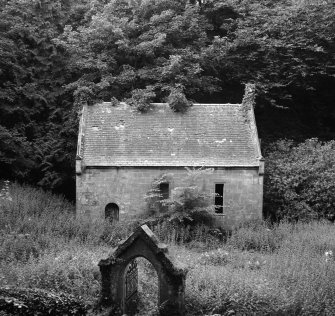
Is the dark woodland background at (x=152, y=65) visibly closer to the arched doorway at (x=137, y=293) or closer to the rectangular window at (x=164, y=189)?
the rectangular window at (x=164, y=189)

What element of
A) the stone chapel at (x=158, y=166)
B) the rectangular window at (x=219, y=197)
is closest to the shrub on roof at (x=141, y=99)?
the stone chapel at (x=158, y=166)

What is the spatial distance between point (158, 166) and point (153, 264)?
1116cm

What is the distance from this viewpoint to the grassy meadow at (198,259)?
1352 cm

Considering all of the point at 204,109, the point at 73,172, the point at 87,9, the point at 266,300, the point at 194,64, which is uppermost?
A: the point at 87,9

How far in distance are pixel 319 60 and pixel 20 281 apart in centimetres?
2448

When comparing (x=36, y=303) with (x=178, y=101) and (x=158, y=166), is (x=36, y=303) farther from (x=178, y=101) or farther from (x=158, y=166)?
(x=178, y=101)

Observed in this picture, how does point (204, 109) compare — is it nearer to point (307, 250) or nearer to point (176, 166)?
point (176, 166)

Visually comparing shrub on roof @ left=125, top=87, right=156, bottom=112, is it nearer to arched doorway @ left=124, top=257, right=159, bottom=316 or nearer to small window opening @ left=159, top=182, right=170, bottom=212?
small window opening @ left=159, top=182, right=170, bottom=212

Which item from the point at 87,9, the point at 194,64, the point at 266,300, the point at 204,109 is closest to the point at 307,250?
the point at 266,300

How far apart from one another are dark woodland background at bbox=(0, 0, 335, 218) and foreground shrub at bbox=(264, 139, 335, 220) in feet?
0.65

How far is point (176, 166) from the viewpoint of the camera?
2366 cm

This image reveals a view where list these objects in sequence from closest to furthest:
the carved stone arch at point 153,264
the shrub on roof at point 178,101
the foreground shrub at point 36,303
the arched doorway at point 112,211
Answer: the foreground shrub at point 36,303 < the carved stone arch at point 153,264 < the arched doorway at point 112,211 < the shrub on roof at point 178,101

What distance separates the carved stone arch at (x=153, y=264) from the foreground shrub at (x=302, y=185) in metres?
13.1

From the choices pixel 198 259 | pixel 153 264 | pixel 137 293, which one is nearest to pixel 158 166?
pixel 198 259
